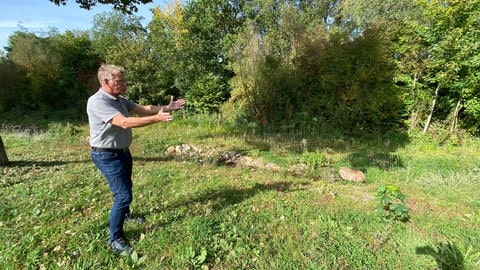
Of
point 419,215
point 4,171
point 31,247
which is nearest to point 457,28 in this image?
point 419,215

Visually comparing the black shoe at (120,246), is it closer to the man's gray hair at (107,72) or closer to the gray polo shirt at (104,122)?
the gray polo shirt at (104,122)

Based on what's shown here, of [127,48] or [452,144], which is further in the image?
[127,48]

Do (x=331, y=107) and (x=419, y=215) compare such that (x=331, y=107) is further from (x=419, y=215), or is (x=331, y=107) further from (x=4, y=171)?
(x=4, y=171)

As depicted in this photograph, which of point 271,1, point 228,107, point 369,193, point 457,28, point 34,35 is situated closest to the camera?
point 369,193

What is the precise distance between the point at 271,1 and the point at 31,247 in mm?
15769

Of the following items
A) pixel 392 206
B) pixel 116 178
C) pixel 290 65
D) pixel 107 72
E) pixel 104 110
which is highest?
pixel 290 65

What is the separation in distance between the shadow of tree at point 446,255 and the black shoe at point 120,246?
2.80 m

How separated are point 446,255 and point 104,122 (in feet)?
11.2

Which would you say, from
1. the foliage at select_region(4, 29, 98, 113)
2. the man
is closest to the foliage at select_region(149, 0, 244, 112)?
the foliage at select_region(4, 29, 98, 113)

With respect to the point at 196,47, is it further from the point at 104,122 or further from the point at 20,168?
the point at 104,122

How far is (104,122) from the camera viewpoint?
241cm

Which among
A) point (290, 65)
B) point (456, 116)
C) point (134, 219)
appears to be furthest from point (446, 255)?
point (290, 65)

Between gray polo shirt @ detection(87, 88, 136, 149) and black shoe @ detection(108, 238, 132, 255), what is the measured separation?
939 mm

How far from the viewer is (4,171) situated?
17.1 ft
